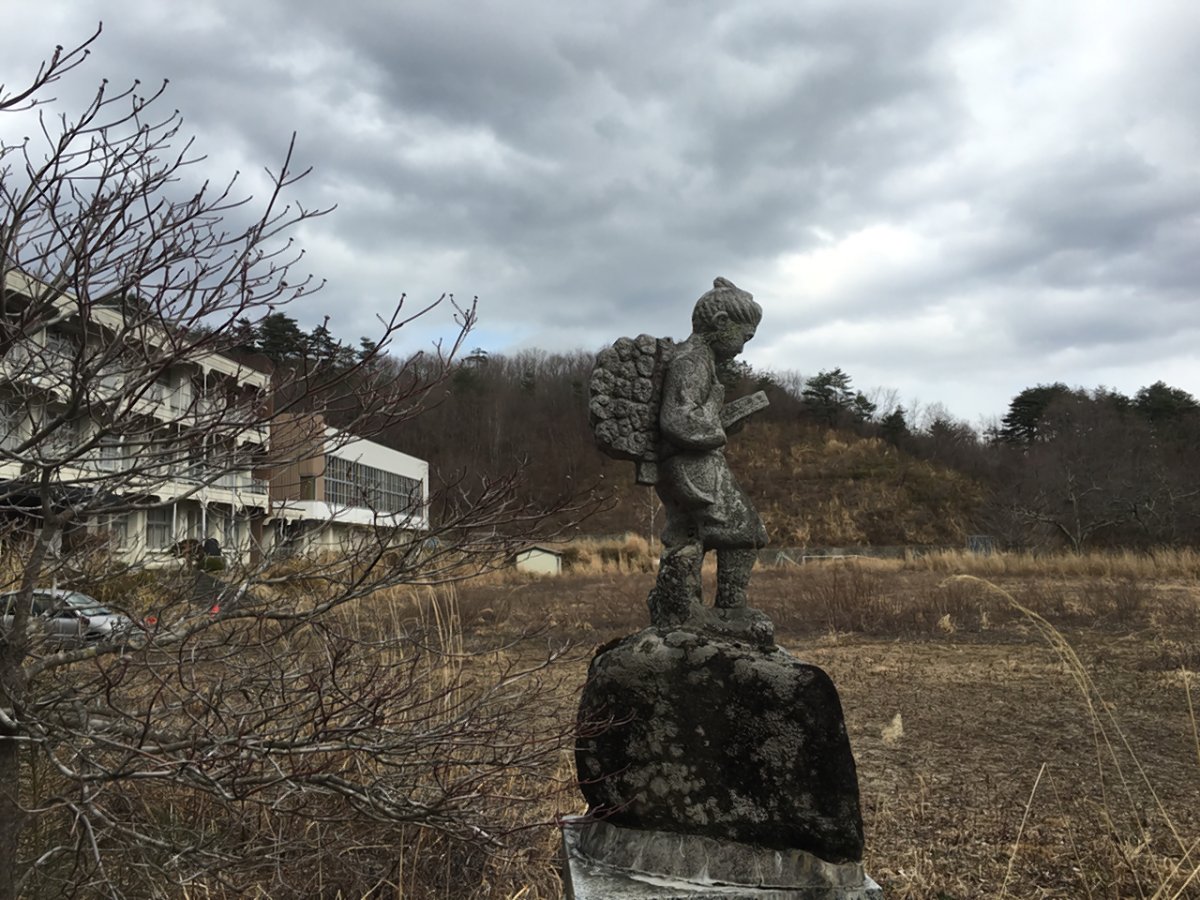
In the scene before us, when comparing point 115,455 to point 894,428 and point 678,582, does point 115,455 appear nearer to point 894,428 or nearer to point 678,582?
point 678,582

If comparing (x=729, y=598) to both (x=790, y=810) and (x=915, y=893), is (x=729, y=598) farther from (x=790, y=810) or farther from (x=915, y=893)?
(x=915, y=893)

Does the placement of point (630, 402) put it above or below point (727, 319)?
below

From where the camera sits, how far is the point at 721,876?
258 cm

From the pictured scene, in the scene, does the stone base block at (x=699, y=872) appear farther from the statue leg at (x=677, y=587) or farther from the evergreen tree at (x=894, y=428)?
the evergreen tree at (x=894, y=428)

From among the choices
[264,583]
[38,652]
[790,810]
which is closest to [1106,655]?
[790,810]

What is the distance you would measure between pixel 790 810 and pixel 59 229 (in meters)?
2.86

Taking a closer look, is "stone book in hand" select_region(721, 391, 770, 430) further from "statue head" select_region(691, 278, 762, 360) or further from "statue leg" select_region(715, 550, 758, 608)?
"statue leg" select_region(715, 550, 758, 608)

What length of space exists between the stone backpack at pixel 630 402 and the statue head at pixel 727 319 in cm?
23

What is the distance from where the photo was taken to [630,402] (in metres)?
3.40

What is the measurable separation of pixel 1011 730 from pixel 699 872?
5103mm

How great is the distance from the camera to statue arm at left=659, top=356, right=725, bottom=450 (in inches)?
129

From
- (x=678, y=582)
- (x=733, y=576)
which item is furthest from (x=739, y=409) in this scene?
(x=678, y=582)

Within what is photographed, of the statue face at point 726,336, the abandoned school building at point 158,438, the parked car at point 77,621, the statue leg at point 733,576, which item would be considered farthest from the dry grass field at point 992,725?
the parked car at point 77,621

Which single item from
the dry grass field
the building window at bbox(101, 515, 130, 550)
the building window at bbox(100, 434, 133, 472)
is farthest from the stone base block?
the building window at bbox(101, 515, 130, 550)
